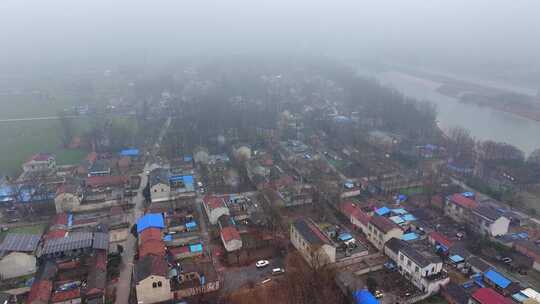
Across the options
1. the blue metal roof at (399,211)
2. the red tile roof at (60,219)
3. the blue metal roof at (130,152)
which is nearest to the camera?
the red tile roof at (60,219)

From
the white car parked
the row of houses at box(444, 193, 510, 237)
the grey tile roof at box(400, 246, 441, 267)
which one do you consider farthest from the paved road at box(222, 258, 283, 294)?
the row of houses at box(444, 193, 510, 237)

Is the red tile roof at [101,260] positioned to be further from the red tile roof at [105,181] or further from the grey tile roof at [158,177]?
the red tile roof at [105,181]

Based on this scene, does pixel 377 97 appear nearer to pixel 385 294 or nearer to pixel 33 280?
pixel 385 294

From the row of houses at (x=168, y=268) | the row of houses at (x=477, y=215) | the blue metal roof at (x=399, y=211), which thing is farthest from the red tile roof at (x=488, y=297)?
the row of houses at (x=168, y=268)

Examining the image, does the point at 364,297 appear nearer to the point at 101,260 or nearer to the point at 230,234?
the point at 230,234

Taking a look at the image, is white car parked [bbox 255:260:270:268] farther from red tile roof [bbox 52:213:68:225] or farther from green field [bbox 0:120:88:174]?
green field [bbox 0:120:88:174]

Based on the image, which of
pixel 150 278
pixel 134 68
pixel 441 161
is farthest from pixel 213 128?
pixel 134 68
